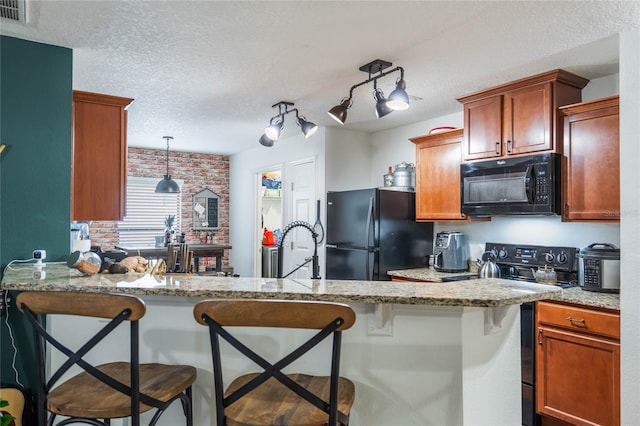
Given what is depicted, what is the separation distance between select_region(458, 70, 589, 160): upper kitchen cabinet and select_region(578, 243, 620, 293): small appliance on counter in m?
0.74

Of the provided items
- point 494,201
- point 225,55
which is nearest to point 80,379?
point 225,55

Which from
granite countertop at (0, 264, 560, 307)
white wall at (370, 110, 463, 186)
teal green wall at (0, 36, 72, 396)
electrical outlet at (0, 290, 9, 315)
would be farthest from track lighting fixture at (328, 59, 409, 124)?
electrical outlet at (0, 290, 9, 315)

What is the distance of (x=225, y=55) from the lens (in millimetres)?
2703

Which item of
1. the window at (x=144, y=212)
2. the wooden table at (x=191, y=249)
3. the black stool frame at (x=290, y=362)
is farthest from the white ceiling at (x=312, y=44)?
the window at (x=144, y=212)

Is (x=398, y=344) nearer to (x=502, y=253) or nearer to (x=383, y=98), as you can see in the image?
(x=383, y=98)

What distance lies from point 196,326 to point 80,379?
1.50 feet

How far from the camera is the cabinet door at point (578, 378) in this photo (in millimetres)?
2428

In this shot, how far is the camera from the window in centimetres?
645

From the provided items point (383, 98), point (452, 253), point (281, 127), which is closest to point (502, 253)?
point (452, 253)

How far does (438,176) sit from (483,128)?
66 cm

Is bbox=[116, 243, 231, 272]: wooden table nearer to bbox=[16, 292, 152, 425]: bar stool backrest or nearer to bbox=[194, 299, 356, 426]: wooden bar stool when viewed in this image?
bbox=[16, 292, 152, 425]: bar stool backrest

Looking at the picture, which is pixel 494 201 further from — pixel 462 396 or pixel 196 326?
pixel 196 326

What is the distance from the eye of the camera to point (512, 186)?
3193 millimetres

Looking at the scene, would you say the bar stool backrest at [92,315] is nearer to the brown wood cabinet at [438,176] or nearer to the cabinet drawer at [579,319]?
the cabinet drawer at [579,319]
